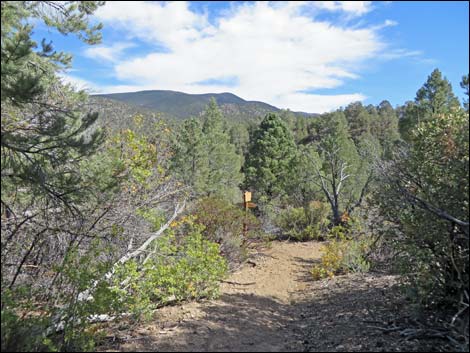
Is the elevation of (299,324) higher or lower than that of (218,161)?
lower

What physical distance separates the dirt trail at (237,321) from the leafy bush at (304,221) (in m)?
4.77

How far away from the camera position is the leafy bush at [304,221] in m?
13.8

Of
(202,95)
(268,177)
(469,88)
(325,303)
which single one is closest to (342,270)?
(325,303)

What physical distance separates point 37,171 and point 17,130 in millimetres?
550

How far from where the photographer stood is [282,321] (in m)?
5.85

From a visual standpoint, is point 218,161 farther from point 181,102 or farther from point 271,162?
point 181,102

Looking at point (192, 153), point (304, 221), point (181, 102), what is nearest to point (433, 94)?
point (304, 221)

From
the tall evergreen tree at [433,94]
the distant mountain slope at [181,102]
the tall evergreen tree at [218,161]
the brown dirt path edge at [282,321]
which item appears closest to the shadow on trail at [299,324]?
the brown dirt path edge at [282,321]

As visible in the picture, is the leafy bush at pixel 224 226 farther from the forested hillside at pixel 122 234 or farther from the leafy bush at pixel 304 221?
the leafy bush at pixel 304 221

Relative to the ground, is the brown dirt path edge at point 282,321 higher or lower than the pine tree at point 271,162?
lower

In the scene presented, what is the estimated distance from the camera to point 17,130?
4152 millimetres

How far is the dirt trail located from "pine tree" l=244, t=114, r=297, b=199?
26.2 ft

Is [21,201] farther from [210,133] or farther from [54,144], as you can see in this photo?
[210,133]

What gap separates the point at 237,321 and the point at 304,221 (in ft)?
29.3
